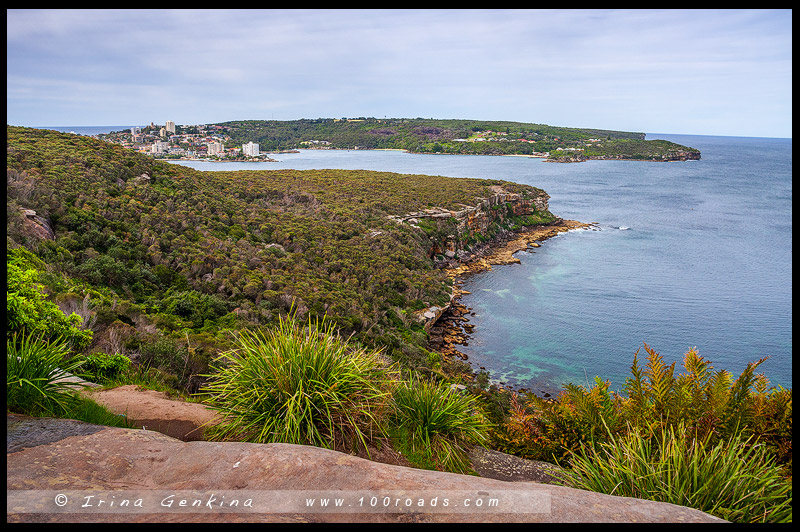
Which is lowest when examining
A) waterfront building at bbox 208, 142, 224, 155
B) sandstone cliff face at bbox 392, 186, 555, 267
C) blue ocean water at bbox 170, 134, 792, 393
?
blue ocean water at bbox 170, 134, 792, 393

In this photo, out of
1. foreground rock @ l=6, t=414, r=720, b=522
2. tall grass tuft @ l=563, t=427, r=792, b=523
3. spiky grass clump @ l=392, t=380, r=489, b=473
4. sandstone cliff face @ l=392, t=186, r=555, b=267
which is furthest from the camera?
sandstone cliff face @ l=392, t=186, r=555, b=267

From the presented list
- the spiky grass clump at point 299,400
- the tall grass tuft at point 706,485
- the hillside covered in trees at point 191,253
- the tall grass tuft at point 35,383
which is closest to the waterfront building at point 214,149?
the hillside covered in trees at point 191,253

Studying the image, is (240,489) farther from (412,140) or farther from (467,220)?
(412,140)

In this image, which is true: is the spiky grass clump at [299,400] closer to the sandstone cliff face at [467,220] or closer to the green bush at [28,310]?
the green bush at [28,310]

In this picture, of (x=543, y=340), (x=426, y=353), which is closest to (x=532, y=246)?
(x=543, y=340)

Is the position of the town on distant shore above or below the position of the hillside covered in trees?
above

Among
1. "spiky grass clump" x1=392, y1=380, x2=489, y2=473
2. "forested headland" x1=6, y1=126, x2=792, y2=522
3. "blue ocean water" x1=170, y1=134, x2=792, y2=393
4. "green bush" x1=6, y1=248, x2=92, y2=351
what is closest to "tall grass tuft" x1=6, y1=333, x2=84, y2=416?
"forested headland" x1=6, y1=126, x2=792, y2=522

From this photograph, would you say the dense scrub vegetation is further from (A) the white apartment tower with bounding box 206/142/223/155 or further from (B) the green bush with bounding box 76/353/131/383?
(B) the green bush with bounding box 76/353/131/383
